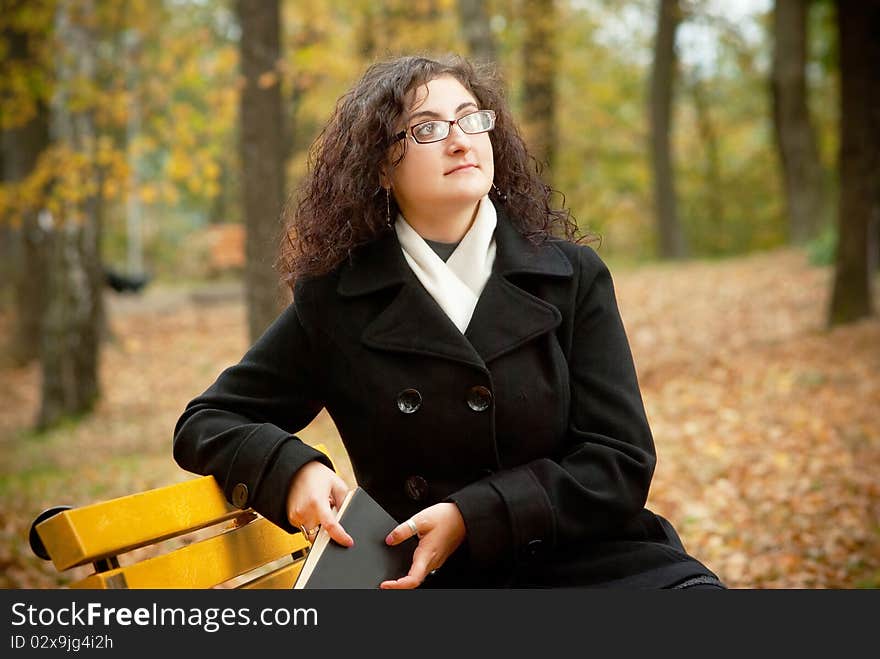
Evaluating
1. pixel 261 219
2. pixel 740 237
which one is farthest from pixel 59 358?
pixel 740 237

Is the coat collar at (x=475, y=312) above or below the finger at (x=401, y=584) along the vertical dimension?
above

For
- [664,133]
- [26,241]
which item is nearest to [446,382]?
[26,241]

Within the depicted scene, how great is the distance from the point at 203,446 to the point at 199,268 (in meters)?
31.1

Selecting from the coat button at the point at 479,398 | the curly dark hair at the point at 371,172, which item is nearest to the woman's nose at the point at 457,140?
the curly dark hair at the point at 371,172

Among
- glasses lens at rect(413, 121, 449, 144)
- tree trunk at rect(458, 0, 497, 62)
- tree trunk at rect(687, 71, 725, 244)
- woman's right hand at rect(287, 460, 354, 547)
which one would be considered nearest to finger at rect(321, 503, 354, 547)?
woman's right hand at rect(287, 460, 354, 547)

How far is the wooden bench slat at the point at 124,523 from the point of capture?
6.21 ft

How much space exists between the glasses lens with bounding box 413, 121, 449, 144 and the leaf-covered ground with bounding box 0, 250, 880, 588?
354 centimetres

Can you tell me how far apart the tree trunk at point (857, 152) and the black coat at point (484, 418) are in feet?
29.0

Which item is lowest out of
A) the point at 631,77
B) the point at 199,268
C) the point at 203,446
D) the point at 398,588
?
the point at 199,268

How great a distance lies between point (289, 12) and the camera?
19.2m

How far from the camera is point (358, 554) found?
2.10 m

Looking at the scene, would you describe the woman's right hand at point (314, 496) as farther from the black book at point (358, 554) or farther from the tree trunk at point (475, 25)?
the tree trunk at point (475, 25)

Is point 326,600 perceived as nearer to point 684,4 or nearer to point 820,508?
point 820,508

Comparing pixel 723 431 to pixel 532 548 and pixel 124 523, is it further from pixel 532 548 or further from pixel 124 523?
pixel 124 523
